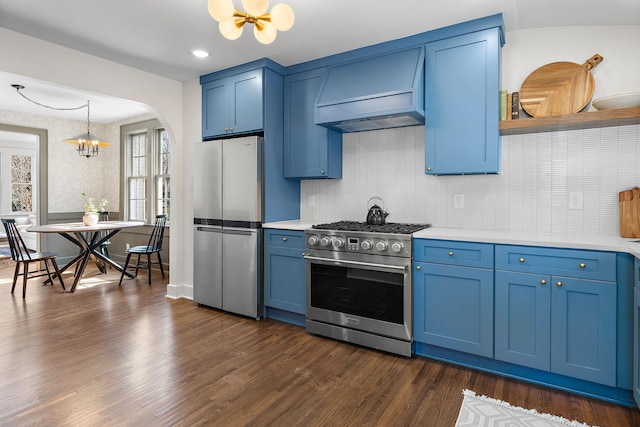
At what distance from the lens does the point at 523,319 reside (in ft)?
7.82

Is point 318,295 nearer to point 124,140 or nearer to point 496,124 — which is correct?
point 496,124

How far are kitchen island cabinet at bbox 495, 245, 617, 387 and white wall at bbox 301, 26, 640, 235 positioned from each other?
643 millimetres

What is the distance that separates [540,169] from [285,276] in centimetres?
233

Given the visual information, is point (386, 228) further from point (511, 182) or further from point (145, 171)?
A: point (145, 171)

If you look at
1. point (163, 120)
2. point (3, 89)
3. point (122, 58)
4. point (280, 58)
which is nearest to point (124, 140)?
point (3, 89)

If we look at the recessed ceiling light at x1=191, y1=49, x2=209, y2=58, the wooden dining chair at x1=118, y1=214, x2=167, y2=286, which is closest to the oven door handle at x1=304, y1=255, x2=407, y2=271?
the recessed ceiling light at x1=191, y1=49, x2=209, y2=58

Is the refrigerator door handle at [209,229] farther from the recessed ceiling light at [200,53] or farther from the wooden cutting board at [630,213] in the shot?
the wooden cutting board at [630,213]

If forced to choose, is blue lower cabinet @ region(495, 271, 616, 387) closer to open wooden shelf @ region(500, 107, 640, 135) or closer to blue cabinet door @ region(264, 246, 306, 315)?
open wooden shelf @ region(500, 107, 640, 135)

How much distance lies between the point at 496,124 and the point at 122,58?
11.4ft

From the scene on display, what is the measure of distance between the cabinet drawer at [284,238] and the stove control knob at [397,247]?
0.93 meters

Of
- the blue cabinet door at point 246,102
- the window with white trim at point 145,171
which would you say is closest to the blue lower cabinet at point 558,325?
the blue cabinet door at point 246,102

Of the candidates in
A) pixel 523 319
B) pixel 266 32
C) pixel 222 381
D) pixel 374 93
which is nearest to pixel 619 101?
pixel 523 319

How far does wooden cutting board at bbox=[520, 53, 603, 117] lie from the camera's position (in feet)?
8.64

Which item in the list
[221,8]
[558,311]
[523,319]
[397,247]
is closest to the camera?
[221,8]
